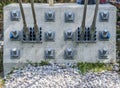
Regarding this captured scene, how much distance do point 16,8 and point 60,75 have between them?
5.77ft

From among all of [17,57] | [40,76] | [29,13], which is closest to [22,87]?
[40,76]

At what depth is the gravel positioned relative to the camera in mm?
7062

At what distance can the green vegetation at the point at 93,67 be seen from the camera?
7812 mm

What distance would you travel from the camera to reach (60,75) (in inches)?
291

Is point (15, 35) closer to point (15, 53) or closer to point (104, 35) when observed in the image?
point (15, 53)

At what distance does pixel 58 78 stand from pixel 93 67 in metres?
0.98

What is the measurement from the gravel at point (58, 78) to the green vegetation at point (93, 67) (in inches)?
5.6

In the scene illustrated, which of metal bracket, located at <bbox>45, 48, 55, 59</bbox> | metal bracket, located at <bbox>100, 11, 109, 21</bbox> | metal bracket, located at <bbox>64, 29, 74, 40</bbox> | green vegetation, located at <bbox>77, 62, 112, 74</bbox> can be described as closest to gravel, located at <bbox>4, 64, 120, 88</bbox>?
green vegetation, located at <bbox>77, 62, 112, 74</bbox>

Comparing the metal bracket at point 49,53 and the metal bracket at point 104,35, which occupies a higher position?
the metal bracket at point 104,35

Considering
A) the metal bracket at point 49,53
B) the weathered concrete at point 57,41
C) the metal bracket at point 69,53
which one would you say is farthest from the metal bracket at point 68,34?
the metal bracket at point 49,53

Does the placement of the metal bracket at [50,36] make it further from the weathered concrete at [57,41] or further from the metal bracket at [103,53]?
the metal bracket at [103,53]

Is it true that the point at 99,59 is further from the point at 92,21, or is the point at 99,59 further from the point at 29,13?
the point at 29,13

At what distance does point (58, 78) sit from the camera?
727cm

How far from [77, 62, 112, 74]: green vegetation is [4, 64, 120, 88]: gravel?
A: 0.14 metres
